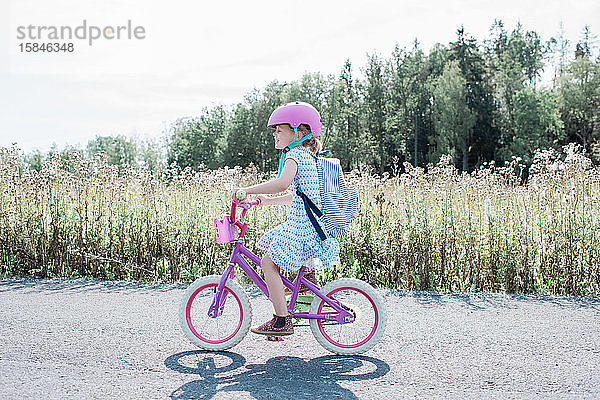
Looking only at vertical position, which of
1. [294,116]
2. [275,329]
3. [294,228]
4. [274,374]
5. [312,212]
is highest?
[294,116]

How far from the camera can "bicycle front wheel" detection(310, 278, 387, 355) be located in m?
4.06

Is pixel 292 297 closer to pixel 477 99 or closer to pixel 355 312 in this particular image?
pixel 355 312

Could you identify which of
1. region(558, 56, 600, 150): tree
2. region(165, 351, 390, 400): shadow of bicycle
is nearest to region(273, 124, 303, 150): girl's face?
region(165, 351, 390, 400): shadow of bicycle

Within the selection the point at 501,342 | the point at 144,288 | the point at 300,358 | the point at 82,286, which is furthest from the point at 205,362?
the point at 82,286

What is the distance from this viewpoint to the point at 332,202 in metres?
4.08

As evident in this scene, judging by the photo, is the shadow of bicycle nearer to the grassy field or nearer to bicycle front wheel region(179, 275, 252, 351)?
bicycle front wheel region(179, 275, 252, 351)

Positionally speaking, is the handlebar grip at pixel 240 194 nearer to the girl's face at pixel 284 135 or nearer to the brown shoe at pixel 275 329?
the girl's face at pixel 284 135

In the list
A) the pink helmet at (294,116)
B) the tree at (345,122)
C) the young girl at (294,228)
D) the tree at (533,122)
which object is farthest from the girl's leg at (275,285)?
the tree at (533,122)

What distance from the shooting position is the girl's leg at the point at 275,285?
3982 millimetres

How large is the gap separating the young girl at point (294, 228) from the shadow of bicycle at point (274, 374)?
0.83 feet

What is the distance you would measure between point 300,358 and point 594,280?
12.9ft

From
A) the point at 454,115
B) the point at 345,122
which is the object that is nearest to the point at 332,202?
the point at 454,115

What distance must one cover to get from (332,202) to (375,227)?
10.3 feet

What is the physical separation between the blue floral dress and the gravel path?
0.68 meters
